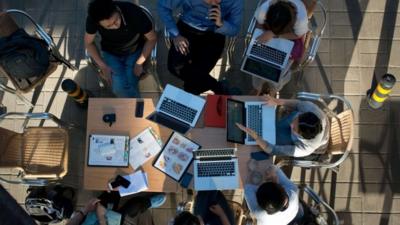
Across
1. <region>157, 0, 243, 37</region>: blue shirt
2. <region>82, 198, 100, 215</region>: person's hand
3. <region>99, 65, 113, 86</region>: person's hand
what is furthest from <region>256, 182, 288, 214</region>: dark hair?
<region>99, 65, 113, 86</region>: person's hand

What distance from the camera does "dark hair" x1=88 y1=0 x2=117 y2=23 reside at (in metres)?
2.91

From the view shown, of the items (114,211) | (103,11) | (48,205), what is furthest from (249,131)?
(48,205)

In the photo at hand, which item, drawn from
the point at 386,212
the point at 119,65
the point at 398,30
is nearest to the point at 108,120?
the point at 119,65

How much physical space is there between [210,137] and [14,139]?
178cm

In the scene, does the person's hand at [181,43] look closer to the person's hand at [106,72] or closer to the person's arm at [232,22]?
the person's arm at [232,22]

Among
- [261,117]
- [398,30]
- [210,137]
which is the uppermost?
[398,30]

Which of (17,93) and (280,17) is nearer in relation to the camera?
(280,17)

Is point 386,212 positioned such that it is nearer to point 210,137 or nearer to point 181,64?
point 210,137

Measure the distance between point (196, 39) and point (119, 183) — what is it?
5.04 ft

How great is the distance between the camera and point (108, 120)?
3133 millimetres

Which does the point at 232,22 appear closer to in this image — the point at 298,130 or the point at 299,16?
the point at 299,16

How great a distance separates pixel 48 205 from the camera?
3.41 meters

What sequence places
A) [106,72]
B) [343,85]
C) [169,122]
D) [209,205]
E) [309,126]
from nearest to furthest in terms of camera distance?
[309,126] < [169,122] < [209,205] < [106,72] < [343,85]

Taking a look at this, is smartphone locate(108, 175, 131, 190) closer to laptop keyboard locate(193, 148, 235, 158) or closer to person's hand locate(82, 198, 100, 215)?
person's hand locate(82, 198, 100, 215)
